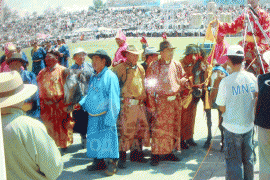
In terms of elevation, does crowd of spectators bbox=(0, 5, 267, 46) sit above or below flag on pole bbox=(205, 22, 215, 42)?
above

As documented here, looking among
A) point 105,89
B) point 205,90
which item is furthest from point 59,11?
point 205,90

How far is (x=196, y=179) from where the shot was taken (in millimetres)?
3604

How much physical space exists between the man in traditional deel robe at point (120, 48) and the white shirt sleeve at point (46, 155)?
229cm

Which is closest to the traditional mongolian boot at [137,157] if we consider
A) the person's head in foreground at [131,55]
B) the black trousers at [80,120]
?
the black trousers at [80,120]

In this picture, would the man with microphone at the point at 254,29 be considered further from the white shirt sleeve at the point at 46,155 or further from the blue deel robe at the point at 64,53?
the white shirt sleeve at the point at 46,155

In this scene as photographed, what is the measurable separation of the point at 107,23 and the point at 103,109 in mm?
1100

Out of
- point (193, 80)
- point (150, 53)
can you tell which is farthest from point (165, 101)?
point (150, 53)

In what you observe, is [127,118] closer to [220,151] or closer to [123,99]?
[123,99]

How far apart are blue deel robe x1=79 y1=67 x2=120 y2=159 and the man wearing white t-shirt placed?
126 cm

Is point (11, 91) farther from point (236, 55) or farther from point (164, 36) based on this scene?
point (164, 36)

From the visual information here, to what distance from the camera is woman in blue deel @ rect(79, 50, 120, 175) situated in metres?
3.64

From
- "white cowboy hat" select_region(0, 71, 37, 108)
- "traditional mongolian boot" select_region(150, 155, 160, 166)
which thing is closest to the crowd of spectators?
"white cowboy hat" select_region(0, 71, 37, 108)

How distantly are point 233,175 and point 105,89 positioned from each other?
169 centimetres

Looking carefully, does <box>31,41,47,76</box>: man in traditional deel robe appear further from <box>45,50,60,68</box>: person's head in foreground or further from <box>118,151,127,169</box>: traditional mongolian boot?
<box>118,151,127,169</box>: traditional mongolian boot
